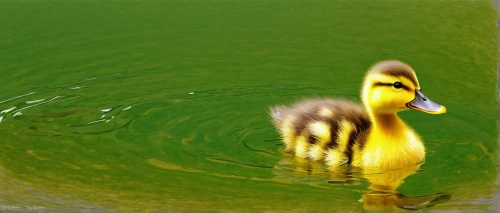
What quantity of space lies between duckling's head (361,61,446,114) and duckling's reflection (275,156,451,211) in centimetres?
32

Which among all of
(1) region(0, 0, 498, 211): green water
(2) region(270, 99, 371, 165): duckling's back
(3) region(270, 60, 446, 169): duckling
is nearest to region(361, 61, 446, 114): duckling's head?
(3) region(270, 60, 446, 169): duckling

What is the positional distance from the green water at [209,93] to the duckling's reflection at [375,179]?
49 mm

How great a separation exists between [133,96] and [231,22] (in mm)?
2009

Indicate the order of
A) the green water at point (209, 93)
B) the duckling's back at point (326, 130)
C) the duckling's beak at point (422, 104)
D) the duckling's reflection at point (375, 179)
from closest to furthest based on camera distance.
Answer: the duckling's reflection at point (375, 179), the green water at point (209, 93), the duckling's beak at point (422, 104), the duckling's back at point (326, 130)

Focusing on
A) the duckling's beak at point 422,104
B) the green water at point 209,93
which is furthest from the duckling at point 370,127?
the green water at point 209,93

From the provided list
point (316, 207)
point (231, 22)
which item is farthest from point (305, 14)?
point (316, 207)

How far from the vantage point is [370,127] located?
205 inches

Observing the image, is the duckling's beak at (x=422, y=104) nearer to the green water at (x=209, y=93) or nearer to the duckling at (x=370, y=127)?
the duckling at (x=370, y=127)

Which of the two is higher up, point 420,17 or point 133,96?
point 420,17

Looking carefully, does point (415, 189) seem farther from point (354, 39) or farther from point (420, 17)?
point (420, 17)

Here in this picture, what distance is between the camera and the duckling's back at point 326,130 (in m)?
5.12

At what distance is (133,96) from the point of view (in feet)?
20.1

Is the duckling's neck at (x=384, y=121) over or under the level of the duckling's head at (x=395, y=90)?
under

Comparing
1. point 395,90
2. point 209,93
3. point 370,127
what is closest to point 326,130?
point 370,127
